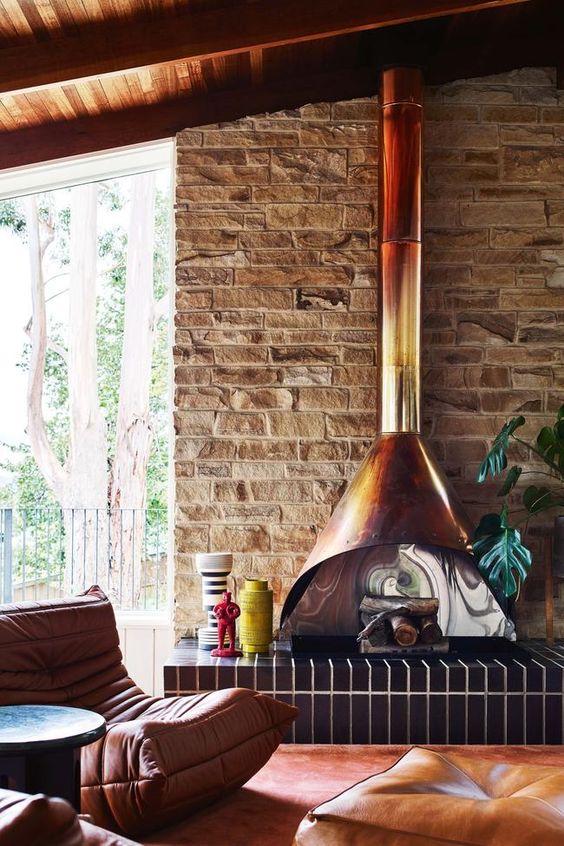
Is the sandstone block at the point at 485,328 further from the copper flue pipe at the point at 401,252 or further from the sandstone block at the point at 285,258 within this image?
the sandstone block at the point at 285,258

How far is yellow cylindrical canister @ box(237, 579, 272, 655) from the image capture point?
414cm

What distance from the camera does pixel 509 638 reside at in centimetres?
438

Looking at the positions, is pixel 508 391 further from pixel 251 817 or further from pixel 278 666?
pixel 251 817

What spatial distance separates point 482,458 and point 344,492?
2.29 feet

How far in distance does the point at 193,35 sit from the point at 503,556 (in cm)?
243

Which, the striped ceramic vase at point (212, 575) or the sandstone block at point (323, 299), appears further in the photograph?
the sandstone block at point (323, 299)

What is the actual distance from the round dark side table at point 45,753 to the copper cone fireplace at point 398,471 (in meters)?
2.00

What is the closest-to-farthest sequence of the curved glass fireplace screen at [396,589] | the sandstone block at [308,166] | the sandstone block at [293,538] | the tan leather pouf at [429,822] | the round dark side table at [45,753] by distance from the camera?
1. the tan leather pouf at [429,822]
2. the round dark side table at [45,753]
3. the curved glass fireplace screen at [396,589]
4. the sandstone block at [293,538]
5. the sandstone block at [308,166]

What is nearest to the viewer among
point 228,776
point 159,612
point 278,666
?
point 228,776

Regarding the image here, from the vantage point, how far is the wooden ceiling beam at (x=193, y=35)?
12.2ft

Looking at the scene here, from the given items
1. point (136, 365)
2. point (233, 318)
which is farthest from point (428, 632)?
point (136, 365)

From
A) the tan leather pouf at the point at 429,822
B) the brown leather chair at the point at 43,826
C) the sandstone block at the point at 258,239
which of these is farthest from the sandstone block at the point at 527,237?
the brown leather chair at the point at 43,826

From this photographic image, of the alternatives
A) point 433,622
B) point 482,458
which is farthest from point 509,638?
point 482,458

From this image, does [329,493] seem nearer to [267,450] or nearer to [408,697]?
[267,450]
